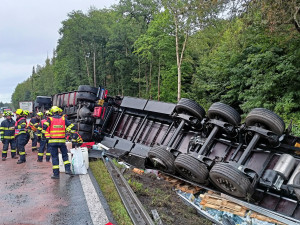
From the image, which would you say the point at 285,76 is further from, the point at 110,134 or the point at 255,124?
the point at 110,134

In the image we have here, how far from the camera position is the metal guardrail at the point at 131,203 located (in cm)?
317

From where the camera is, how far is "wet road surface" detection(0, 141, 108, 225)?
11.3 feet

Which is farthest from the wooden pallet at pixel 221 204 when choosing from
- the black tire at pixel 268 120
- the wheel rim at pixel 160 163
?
the black tire at pixel 268 120

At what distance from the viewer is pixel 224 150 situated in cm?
552

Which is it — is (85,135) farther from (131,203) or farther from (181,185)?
(131,203)

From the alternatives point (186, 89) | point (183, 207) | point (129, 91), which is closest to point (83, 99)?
point (183, 207)

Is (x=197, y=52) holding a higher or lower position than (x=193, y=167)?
higher

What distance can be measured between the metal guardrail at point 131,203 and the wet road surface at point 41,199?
1.22ft

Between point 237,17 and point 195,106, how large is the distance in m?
5.28

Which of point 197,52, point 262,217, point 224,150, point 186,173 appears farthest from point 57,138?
point 197,52

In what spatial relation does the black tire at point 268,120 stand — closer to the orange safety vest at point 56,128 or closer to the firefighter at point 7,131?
the orange safety vest at point 56,128

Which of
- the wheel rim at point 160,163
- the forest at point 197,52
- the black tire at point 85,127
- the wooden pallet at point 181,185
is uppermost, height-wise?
the forest at point 197,52

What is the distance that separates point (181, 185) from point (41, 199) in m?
2.92

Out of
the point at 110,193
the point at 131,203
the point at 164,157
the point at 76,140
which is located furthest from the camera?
the point at 76,140
